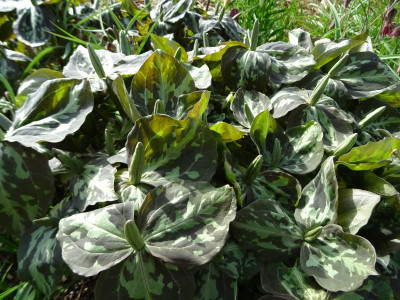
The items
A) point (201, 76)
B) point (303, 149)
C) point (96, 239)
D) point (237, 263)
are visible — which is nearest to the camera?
point (96, 239)

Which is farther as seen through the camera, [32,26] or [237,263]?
[32,26]

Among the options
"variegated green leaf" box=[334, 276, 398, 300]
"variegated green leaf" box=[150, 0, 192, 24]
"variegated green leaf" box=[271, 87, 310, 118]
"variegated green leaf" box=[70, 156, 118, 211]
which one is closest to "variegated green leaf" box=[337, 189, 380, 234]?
"variegated green leaf" box=[334, 276, 398, 300]

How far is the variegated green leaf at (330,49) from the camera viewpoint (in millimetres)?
1074

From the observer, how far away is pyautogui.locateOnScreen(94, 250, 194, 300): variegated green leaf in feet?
2.21

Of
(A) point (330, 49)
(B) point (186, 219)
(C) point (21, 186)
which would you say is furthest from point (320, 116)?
(C) point (21, 186)

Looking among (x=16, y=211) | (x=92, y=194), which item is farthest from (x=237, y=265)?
(x=16, y=211)

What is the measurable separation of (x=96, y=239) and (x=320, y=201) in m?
0.43

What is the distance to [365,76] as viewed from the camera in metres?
1.09

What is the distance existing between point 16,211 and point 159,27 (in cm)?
87

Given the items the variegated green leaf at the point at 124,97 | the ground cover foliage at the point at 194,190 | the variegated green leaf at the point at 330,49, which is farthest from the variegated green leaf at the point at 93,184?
the variegated green leaf at the point at 330,49

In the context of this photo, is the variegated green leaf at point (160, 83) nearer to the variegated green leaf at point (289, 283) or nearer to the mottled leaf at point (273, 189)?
the mottled leaf at point (273, 189)

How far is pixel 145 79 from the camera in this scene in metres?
0.89

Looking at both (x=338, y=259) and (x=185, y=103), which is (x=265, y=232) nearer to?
(x=338, y=259)

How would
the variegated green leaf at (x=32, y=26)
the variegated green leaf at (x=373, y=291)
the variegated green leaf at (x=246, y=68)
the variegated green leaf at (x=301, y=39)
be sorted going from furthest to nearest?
the variegated green leaf at (x=32, y=26)
the variegated green leaf at (x=301, y=39)
the variegated green leaf at (x=246, y=68)
the variegated green leaf at (x=373, y=291)
